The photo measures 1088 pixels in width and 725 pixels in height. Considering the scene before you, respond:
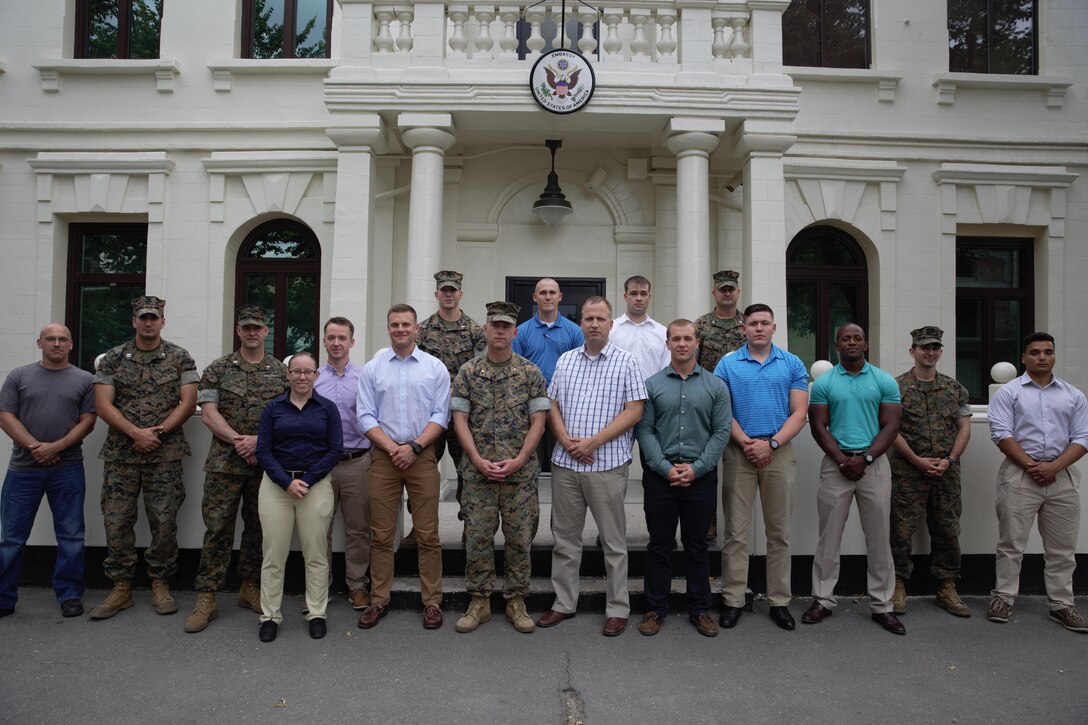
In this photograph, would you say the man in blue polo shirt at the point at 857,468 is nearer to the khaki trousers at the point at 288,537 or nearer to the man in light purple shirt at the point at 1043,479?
the man in light purple shirt at the point at 1043,479

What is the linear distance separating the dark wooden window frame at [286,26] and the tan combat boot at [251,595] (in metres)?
8.03

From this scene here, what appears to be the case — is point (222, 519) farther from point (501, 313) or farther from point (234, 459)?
point (501, 313)

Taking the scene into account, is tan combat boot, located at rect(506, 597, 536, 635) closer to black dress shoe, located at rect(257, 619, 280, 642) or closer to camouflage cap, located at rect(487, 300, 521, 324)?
black dress shoe, located at rect(257, 619, 280, 642)

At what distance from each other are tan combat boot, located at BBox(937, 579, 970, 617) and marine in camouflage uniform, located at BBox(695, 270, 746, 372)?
245cm

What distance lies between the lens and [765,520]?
5.05 m

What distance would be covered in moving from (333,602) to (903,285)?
28.1 feet

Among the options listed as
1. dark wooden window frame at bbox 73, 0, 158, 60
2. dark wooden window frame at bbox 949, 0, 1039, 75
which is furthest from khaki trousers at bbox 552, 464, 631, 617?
dark wooden window frame at bbox 73, 0, 158, 60

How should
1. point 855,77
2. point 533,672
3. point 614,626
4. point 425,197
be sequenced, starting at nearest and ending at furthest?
point 533,672, point 614,626, point 425,197, point 855,77

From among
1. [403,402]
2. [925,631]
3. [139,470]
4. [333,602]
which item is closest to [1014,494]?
[925,631]

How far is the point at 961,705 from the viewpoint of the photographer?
3.88 meters

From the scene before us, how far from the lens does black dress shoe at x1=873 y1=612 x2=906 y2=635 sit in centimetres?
486

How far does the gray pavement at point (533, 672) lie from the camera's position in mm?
3742

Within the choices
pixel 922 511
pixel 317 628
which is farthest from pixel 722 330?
pixel 317 628

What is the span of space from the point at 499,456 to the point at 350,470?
1.23 metres
